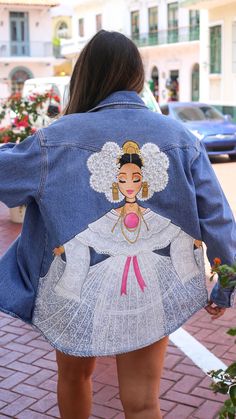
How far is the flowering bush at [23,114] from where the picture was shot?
883 centimetres

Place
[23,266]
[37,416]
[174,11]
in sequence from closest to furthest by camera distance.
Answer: [23,266]
[37,416]
[174,11]

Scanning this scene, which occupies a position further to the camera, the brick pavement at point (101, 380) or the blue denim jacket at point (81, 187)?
the brick pavement at point (101, 380)

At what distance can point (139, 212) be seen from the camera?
7.59ft

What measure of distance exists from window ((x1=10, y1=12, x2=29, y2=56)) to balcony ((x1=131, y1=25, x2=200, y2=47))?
24.2 ft

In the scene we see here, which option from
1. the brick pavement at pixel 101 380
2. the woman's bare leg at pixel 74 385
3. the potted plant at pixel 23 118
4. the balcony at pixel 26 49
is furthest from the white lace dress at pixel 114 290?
the balcony at pixel 26 49

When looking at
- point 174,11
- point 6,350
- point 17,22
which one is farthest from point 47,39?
point 6,350

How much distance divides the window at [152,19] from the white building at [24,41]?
6.99 meters

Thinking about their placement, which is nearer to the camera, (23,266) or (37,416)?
(23,266)

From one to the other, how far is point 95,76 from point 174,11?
39686 mm

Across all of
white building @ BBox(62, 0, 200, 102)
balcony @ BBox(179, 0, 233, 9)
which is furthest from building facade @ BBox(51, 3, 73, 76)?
balcony @ BBox(179, 0, 233, 9)

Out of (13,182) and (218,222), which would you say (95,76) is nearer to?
(13,182)

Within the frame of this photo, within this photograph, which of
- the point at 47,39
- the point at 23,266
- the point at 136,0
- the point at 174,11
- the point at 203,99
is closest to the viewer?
the point at 23,266

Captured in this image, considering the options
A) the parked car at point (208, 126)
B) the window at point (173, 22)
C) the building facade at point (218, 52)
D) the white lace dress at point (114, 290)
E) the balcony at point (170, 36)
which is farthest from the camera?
the window at point (173, 22)

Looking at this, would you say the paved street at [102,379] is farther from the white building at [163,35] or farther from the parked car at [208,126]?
the white building at [163,35]
